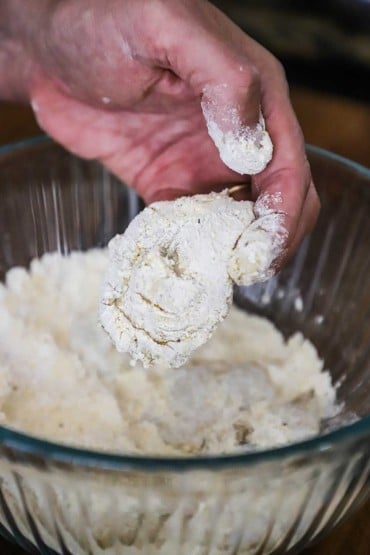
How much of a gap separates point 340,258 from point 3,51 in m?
0.44

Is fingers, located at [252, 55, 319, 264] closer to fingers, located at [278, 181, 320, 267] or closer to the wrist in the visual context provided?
fingers, located at [278, 181, 320, 267]

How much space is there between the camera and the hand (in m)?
0.60

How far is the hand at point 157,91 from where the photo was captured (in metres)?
0.60

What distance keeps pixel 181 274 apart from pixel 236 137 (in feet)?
0.40

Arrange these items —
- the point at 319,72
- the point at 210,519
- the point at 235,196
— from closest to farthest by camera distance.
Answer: the point at 210,519
the point at 235,196
the point at 319,72

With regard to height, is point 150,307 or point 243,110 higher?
point 243,110

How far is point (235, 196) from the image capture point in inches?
27.2

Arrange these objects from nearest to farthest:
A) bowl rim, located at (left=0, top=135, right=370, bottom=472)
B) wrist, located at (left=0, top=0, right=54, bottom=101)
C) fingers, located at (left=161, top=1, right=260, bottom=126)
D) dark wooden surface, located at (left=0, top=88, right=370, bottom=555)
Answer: bowl rim, located at (left=0, top=135, right=370, bottom=472)
fingers, located at (left=161, top=1, right=260, bottom=126)
wrist, located at (left=0, top=0, right=54, bottom=101)
dark wooden surface, located at (left=0, top=88, right=370, bottom=555)

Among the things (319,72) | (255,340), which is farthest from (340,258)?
(319,72)

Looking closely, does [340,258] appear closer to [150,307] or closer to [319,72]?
[150,307]

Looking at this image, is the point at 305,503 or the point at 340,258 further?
the point at 340,258

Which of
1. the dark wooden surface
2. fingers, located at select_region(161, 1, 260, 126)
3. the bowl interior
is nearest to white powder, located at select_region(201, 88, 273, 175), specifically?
fingers, located at select_region(161, 1, 260, 126)

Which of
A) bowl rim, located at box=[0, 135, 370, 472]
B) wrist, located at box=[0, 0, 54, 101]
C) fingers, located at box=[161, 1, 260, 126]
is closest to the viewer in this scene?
bowl rim, located at box=[0, 135, 370, 472]

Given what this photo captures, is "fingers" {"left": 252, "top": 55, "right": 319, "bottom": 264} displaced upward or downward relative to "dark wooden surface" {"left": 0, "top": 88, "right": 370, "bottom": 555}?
upward
